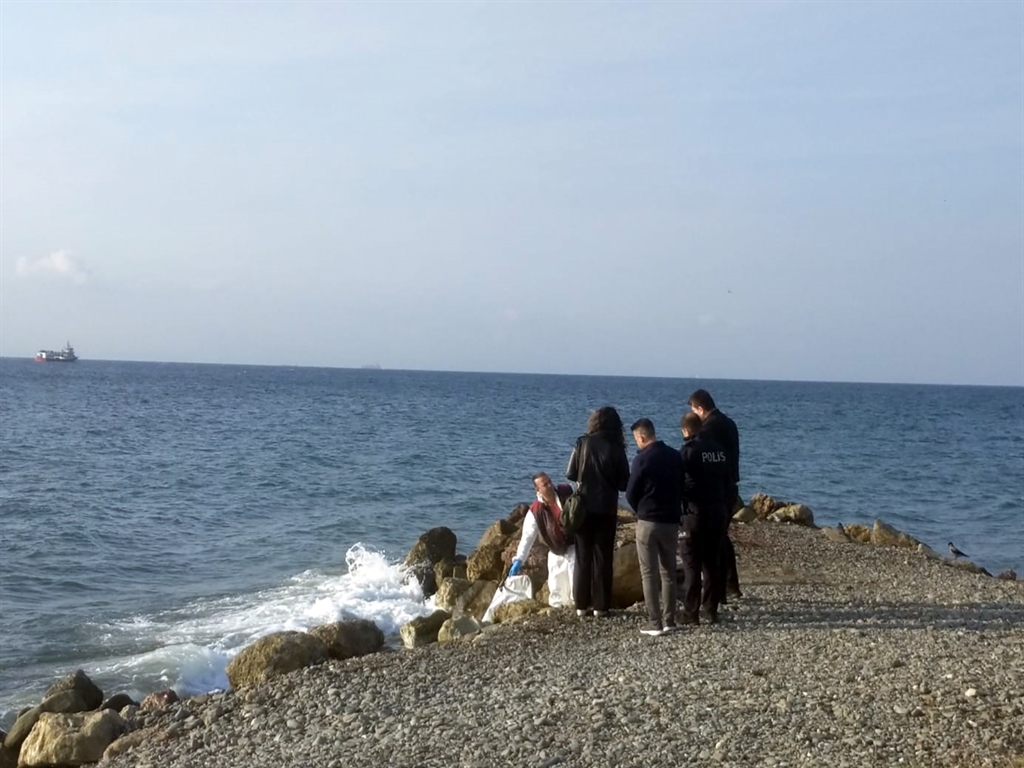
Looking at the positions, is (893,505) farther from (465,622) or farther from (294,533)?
(465,622)

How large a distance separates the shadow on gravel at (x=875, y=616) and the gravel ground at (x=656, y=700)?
1.2 inches

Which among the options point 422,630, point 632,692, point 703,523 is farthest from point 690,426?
point 422,630

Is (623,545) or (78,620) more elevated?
(623,545)

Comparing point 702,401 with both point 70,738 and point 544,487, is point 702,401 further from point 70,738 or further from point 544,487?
point 70,738

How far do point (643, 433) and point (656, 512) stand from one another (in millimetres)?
709

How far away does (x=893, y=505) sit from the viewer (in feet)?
92.8

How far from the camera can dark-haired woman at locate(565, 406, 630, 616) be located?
10250 millimetres

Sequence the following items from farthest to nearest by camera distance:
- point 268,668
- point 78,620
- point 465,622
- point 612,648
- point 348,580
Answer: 1. point 348,580
2. point 78,620
3. point 465,622
4. point 268,668
5. point 612,648

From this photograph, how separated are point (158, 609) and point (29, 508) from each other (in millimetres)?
10582

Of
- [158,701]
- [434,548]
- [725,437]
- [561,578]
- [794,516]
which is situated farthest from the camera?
[794,516]

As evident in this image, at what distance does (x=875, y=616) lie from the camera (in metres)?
10.7

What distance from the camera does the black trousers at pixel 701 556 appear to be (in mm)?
10031

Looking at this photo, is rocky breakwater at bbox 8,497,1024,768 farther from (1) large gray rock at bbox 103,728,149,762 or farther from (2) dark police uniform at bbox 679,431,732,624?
(2) dark police uniform at bbox 679,431,732,624

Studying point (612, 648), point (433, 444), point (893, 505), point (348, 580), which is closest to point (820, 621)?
point (612, 648)
